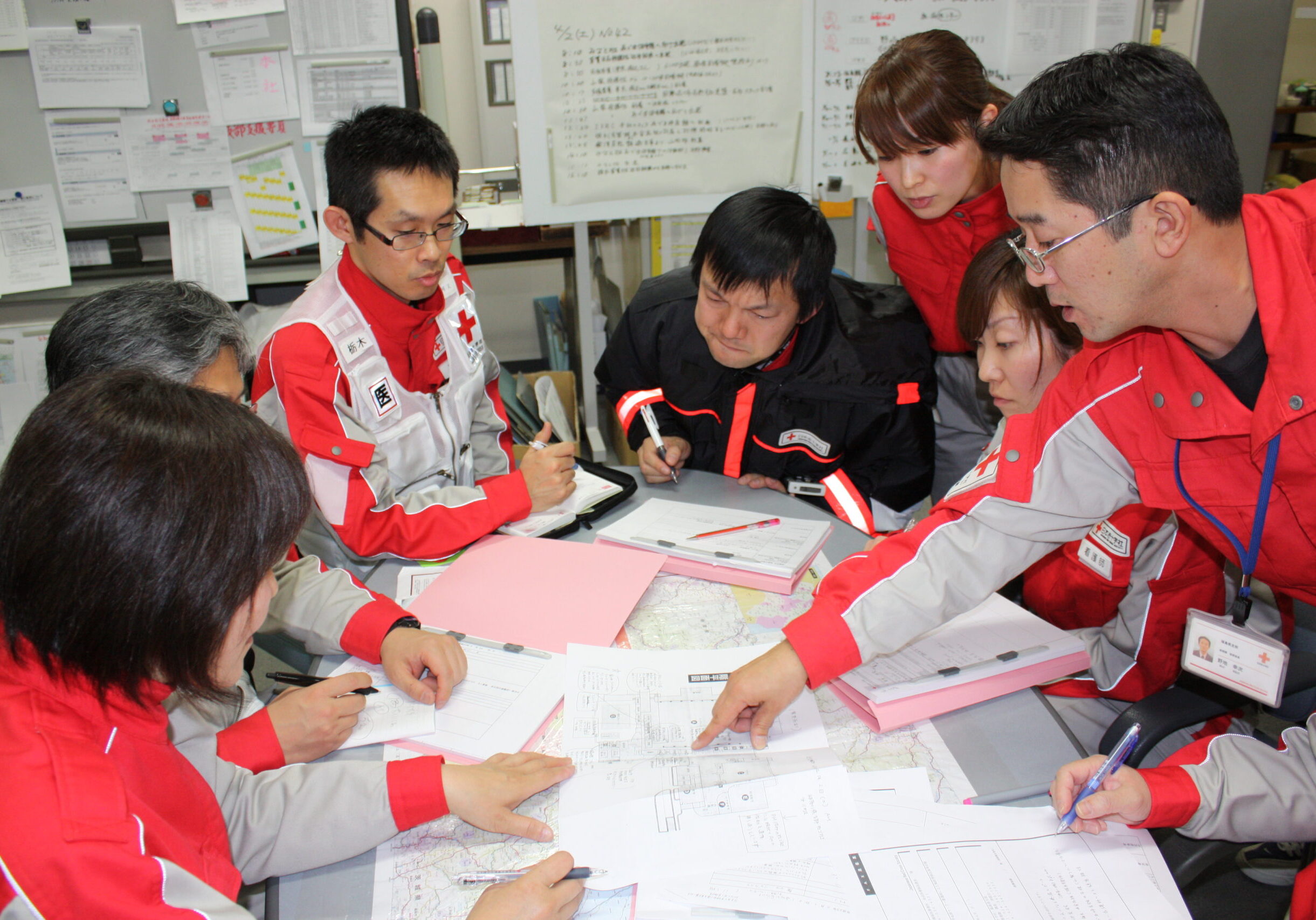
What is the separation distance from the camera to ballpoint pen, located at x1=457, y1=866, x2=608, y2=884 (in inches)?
32.6

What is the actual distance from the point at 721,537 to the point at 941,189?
37.2 inches

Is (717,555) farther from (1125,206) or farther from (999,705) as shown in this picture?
(1125,206)

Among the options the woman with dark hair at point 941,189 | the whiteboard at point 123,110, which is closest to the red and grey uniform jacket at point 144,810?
the woman with dark hair at point 941,189

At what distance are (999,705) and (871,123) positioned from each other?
4.19ft

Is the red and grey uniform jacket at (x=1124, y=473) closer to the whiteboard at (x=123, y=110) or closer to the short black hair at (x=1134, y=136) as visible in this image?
the short black hair at (x=1134, y=136)

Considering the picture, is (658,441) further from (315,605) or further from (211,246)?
(211,246)

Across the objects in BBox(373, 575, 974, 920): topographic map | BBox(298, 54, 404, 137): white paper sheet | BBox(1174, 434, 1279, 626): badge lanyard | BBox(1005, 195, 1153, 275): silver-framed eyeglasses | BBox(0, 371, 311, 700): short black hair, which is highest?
BBox(298, 54, 404, 137): white paper sheet

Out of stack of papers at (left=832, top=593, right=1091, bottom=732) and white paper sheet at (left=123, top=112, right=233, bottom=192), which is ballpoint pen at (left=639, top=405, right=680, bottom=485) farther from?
white paper sheet at (left=123, top=112, right=233, bottom=192)

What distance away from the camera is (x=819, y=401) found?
1.85 metres

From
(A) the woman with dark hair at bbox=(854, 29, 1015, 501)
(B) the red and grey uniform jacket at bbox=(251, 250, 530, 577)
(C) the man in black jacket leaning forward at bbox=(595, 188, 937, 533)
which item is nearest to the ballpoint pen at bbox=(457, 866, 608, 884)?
(B) the red and grey uniform jacket at bbox=(251, 250, 530, 577)

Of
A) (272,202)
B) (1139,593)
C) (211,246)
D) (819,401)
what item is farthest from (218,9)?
(1139,593)

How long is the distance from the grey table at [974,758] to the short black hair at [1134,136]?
1.93ft

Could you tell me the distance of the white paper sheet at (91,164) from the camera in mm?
2611

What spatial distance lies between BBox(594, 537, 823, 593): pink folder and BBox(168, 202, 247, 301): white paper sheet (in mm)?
2043
